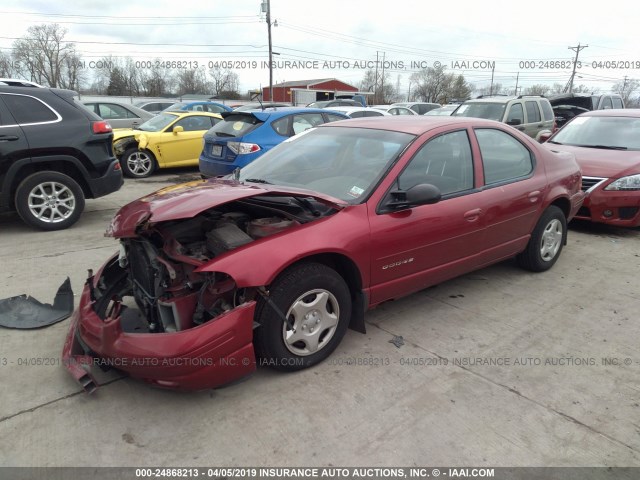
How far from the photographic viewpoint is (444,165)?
11.9 feet

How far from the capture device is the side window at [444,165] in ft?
11.1

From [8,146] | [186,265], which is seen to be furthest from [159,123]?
[186,265]

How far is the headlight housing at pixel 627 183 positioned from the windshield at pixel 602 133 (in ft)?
3.22

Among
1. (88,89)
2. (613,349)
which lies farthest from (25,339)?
(88,89)

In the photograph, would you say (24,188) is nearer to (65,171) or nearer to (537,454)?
(65,171)

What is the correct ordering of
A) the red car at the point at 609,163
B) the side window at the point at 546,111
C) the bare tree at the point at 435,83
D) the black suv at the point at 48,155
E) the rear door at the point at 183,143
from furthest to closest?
the bare tree at the point at 435,83, the side window at the point at 546,111, the rear door at the point at 183,143, the red car at the point at 609,163, the black suv at the point at 48,155

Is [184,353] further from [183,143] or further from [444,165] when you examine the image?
[183,143]

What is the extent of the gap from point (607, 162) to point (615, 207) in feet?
2.23

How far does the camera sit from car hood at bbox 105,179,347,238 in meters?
2.60

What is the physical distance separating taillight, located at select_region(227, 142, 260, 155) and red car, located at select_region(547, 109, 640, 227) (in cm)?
465

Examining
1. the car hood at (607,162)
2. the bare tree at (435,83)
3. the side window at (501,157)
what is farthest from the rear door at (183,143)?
the bare tree at (435,83)

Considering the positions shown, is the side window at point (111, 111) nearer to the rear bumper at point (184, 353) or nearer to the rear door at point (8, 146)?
the rear door at point (8, 146)

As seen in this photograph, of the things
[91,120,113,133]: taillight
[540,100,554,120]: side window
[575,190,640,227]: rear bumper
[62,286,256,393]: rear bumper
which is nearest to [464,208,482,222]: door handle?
[62,286,256,393]: rear bumper

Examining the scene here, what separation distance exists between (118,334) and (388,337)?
187cm
